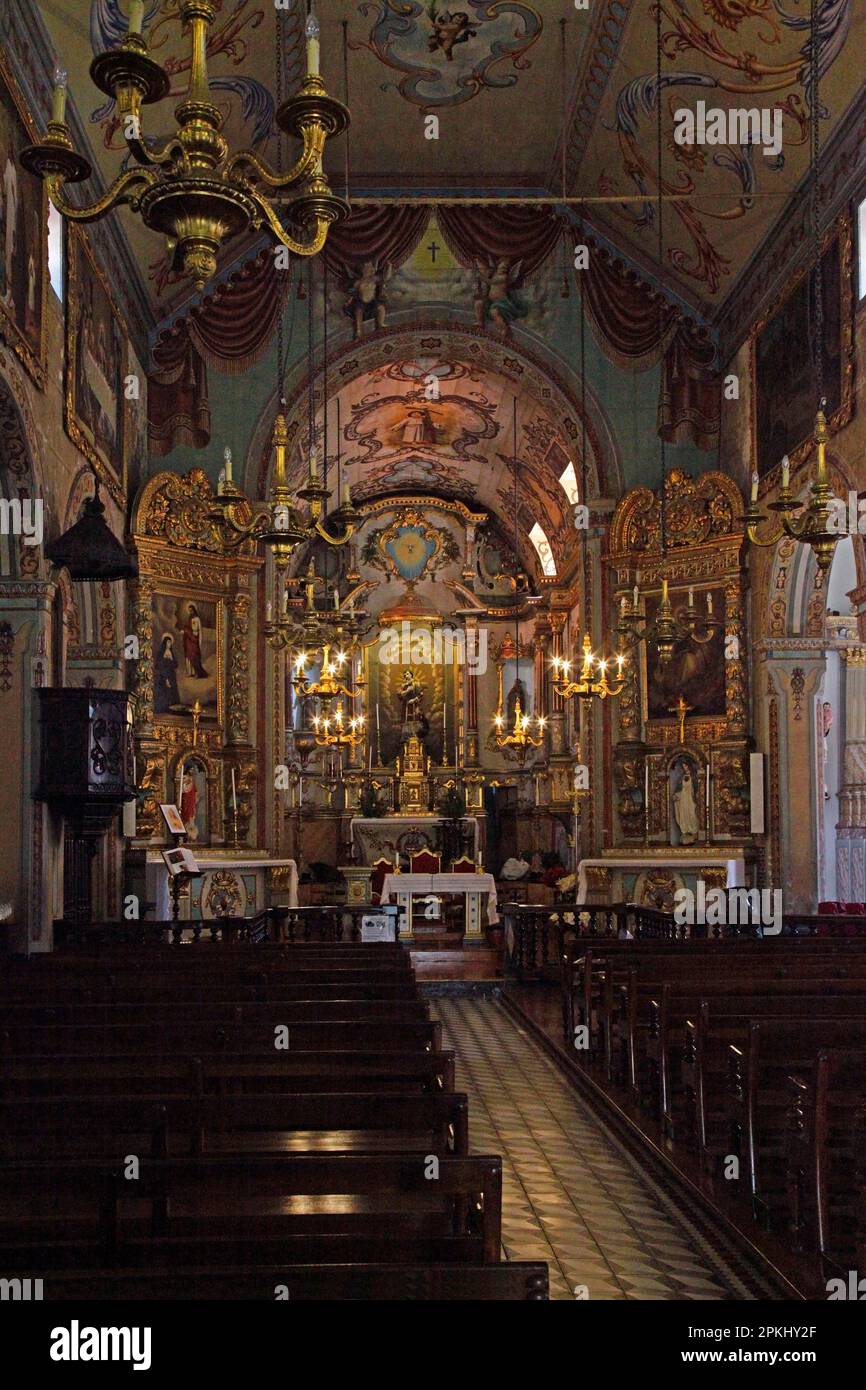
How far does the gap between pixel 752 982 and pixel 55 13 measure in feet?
31.8

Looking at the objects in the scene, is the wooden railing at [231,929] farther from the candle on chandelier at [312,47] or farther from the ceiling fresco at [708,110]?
the ceiling fresco at [708,110]

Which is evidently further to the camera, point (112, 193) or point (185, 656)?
point (185, 656)

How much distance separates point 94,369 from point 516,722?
11007mm

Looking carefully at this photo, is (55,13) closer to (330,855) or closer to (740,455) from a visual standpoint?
(740,455)

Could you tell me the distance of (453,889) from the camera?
1816 cm

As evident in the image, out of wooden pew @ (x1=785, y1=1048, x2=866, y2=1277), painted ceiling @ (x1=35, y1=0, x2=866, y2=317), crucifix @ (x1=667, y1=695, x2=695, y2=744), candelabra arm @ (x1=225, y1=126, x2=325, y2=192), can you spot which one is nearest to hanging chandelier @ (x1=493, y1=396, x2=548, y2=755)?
painted ceiling @ (x1=35, y1=0, x2=866, y2=317)

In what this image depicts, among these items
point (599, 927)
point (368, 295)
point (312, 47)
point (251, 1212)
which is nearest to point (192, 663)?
point (368, 295)

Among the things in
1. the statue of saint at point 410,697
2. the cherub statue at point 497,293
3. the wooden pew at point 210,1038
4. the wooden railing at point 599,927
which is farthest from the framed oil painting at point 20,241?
the statue of saint at point 410,697

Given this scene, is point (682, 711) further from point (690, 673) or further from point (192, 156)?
point (192, 156)

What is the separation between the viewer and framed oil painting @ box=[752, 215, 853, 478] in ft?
42.5

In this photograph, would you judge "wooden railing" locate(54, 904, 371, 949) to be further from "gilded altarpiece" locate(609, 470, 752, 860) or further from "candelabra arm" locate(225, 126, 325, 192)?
"candelabra arm" locate(225, 126, 325, 192)
